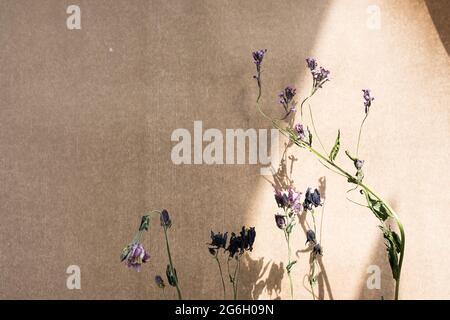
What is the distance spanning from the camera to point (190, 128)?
1.98 m

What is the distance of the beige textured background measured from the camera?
6.45ft

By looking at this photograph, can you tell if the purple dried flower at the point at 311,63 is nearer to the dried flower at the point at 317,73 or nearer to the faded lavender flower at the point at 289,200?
the dried flower at the point at 317,73

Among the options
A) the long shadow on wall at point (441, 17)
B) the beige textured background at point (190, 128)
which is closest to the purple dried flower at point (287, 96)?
the beige textured background at point (190, 128)

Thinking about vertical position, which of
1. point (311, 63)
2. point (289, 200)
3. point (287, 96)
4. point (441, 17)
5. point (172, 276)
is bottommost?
point (172, 276)

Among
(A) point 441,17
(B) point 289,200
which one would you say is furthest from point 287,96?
(A) point 441,17

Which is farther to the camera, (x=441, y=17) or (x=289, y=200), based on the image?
(x=441, y=17)

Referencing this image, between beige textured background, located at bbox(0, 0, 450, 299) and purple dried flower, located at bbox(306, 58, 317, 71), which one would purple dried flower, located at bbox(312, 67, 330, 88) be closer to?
purple dried flower, located at bbox(306, 58, 317, 71)

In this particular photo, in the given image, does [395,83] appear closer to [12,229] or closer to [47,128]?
[47,128]

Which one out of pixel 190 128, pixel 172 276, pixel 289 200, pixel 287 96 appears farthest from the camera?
pixel 190 128

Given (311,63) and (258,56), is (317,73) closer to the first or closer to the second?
(311,63)

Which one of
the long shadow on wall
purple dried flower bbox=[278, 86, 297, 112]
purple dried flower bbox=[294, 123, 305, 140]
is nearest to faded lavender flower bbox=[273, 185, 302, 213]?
purple dried flower bbox=[294, 123, 305, 140]

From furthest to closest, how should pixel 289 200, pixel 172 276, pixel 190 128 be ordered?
pixel 190 128 < pixel 289 200 < pixel 172 276
